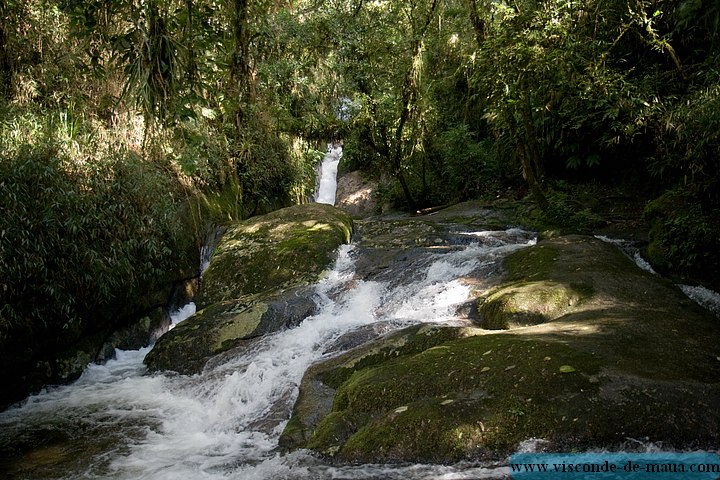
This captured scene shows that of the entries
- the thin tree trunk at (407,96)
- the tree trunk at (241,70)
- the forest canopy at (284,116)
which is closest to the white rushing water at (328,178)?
the forest canopy at (284,116)

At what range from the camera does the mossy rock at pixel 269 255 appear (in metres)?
7.91

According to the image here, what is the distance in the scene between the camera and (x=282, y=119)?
476 inches

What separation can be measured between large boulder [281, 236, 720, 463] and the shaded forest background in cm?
219

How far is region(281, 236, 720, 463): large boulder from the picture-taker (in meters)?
3.07

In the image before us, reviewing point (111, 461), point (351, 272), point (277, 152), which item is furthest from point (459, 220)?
point (111, 461)

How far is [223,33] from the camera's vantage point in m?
4.00

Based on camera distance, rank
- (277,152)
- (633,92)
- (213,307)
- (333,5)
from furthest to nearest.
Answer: (277,152) < (333,5) < (633,92) < (213,307)

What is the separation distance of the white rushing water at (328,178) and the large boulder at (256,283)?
831 cm

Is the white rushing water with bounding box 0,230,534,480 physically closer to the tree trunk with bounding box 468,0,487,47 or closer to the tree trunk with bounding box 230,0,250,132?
the tree trunk with bounding box 468,0,487,47

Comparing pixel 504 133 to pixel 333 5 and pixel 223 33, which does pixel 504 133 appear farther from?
pixel 223 33

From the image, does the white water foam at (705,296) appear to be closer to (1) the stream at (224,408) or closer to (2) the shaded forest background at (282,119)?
(2) the shaded forest background at (282,119)

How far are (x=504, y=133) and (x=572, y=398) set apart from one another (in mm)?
10862

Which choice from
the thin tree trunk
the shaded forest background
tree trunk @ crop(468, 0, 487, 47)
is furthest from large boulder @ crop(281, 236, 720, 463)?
the thin tree trunk

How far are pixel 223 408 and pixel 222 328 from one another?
1.56 metres
